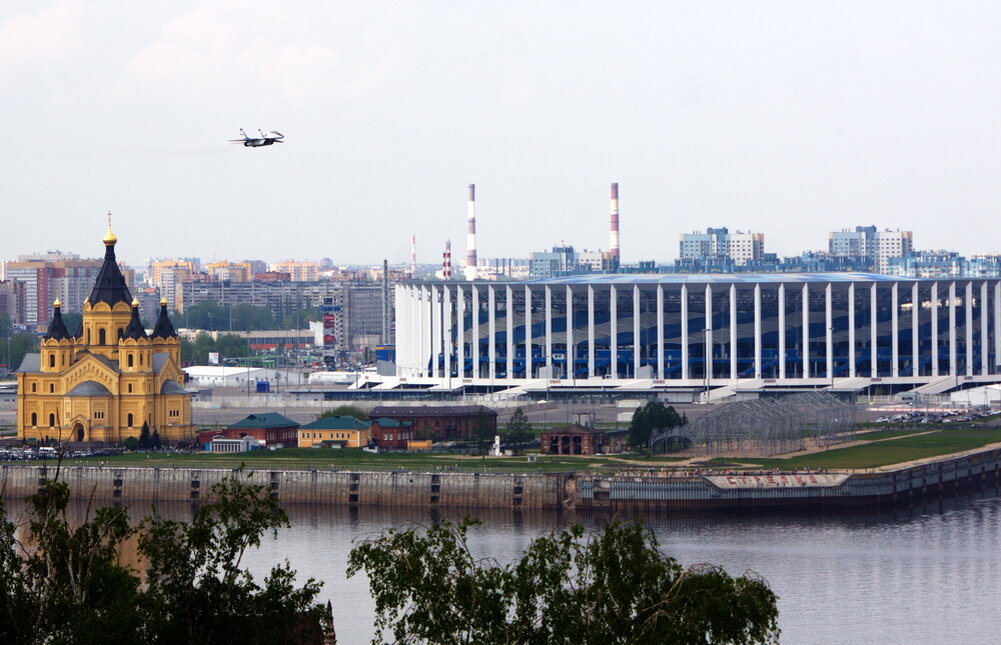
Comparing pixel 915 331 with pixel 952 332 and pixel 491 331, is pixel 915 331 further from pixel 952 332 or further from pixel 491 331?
pixel 491 331

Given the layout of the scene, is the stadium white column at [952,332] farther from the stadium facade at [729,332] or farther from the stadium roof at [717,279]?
the stadium roof at [717,279]

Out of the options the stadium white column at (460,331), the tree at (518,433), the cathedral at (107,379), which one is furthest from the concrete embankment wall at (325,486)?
the stadium white column at (460,331)

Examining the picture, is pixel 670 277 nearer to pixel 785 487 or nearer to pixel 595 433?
pixel 595 433

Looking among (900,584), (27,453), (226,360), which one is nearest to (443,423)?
(27,453)

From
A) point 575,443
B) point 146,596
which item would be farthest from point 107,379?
point 146,596

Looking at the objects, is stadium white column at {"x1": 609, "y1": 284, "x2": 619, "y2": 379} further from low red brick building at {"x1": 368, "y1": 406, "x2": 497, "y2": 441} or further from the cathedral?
the cathedral

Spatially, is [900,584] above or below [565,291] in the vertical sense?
below
